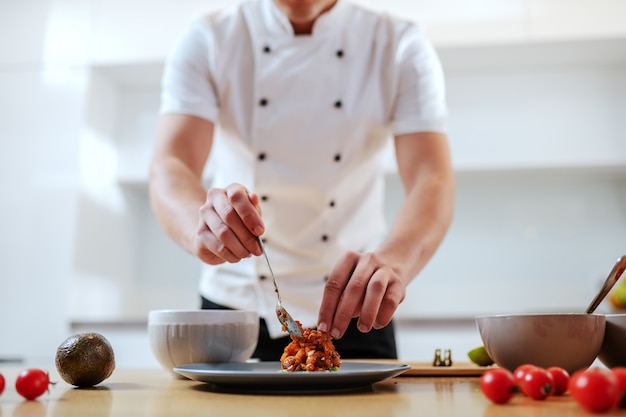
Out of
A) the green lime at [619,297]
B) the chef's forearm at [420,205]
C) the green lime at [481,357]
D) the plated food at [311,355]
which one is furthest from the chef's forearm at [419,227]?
the green lime at [619,297]

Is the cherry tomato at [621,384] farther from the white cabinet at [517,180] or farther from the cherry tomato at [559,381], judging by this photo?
the white cabinet at [517,180]

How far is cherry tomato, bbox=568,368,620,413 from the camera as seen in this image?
Result: 1.61 ft

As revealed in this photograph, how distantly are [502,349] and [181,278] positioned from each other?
8.26ft

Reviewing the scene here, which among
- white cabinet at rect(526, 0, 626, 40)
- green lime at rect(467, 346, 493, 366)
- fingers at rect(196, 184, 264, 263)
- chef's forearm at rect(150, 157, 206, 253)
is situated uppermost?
white cabinet at rect(526, 0, 626, 40)

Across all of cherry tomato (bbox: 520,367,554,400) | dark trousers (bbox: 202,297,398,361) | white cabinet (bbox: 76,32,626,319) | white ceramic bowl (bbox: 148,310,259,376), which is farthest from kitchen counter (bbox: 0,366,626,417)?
white cabinet (bbox: 76,32,626,319)

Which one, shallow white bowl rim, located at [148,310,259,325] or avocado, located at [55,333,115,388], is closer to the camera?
avocado, located at [55,333,115,388]

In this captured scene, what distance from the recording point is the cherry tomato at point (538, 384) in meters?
0.59

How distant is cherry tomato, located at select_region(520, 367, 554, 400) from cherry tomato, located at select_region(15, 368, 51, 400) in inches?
18.0

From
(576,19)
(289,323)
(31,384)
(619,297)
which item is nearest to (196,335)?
(289,323)

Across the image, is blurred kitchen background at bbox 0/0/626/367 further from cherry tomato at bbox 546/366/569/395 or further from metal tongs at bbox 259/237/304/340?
cherry tomato at bbox 546/366/569/395

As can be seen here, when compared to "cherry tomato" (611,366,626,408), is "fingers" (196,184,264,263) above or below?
above

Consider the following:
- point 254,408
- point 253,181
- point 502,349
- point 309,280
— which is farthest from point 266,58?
point 254,408

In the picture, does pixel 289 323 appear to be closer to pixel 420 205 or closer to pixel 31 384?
pixel 31 384

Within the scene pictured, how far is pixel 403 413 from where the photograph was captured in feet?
1.73
